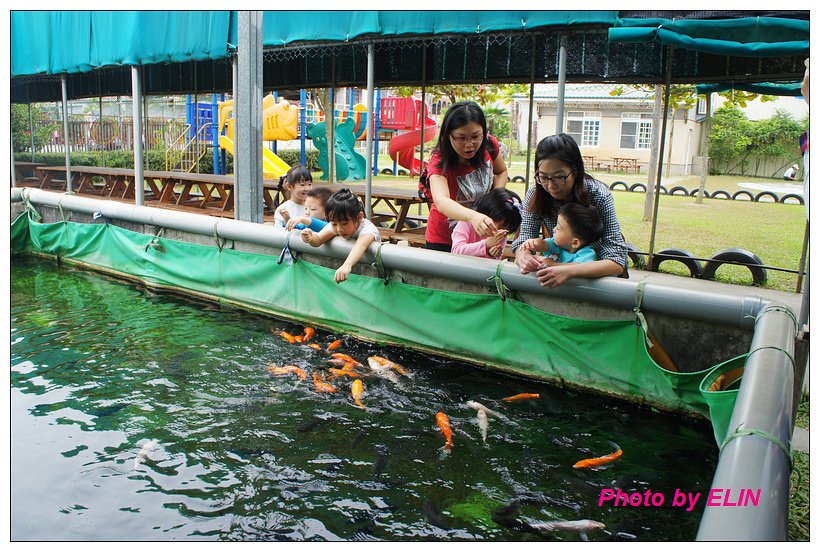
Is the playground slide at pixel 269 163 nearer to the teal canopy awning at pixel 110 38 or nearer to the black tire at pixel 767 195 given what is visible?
the teal canopy awning at pixel 110 38

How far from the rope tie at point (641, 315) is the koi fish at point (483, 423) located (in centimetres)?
115

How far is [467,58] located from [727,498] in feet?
26.9

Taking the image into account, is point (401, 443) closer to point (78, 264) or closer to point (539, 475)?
point (539, 475)

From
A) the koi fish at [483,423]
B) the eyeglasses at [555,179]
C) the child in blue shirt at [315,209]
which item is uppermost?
the eyeglasses at [555,179]

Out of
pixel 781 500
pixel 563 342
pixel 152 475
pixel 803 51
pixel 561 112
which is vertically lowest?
pixel 152 475

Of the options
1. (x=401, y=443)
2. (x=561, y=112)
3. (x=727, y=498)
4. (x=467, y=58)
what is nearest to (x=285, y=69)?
(x=467, y=58)

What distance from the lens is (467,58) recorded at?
9266mm

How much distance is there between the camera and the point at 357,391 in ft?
15.6

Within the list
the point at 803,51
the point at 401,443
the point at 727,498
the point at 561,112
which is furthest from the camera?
the point at 561,112

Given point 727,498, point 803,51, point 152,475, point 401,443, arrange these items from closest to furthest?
point 727,498, point 152,475, point 401,443, point 803,51

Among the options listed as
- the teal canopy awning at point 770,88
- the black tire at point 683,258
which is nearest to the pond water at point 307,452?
the black tire at point 683,258

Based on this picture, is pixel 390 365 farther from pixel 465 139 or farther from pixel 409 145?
pixel 409 145

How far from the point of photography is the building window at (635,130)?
3303cm

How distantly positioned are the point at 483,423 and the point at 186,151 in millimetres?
20223
